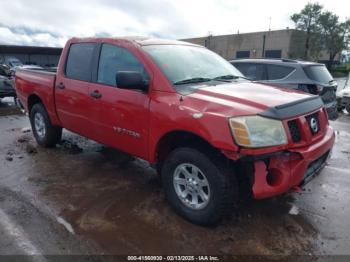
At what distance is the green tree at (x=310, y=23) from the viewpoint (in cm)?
4194

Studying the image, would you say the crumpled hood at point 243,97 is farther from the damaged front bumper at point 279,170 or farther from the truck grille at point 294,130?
the damaged front bumper at point 279,170

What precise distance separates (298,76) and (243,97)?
4.64m

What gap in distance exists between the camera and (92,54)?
171 inches

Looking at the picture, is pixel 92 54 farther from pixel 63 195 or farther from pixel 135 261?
pixel 135 261

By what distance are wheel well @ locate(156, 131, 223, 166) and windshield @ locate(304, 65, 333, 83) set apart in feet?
16.4

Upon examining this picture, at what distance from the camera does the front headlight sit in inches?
106

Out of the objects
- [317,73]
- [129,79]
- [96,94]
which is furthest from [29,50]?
[129,79]

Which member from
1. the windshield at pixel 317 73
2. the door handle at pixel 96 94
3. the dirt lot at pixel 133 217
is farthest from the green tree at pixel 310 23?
the door handle at pixel 96 94

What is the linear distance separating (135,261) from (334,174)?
136 inches

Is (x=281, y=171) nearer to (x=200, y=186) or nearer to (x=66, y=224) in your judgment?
(x=200, y=186)

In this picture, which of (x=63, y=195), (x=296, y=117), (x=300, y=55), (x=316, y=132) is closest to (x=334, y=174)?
(x=316, y=132)

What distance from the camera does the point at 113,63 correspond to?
4027mm

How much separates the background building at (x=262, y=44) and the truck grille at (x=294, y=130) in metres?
44.9

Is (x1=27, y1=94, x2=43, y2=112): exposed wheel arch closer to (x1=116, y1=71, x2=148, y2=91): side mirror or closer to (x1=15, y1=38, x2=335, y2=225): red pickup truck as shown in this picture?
(x1=15, y1=38, x2=335, y2=225): red pickup truck
